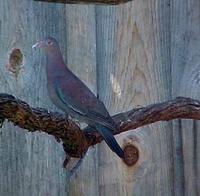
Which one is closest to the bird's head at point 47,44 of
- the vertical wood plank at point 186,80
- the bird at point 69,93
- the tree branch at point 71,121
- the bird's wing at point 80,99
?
the bird at point 69,93

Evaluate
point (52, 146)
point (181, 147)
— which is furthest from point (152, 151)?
point (52, 146)

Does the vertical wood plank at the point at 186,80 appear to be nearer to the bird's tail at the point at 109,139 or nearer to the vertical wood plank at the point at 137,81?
the vertical wood plank at the point at 137,81

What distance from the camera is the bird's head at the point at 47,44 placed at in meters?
3.68

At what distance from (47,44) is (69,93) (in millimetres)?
266

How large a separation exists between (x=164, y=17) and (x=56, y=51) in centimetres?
46

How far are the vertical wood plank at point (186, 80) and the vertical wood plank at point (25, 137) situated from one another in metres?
0.47

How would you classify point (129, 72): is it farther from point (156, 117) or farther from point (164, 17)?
point (156, 117)

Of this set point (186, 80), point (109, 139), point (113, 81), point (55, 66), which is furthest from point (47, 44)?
point (186, 80)

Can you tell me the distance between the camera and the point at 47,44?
3.67m

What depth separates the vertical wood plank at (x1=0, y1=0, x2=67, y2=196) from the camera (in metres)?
3.77

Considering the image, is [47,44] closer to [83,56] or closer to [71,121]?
[83,56]

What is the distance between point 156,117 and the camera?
3.27 m

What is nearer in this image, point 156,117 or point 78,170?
→ point 156,117

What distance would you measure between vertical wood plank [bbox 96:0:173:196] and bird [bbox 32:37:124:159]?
0.12 metres
